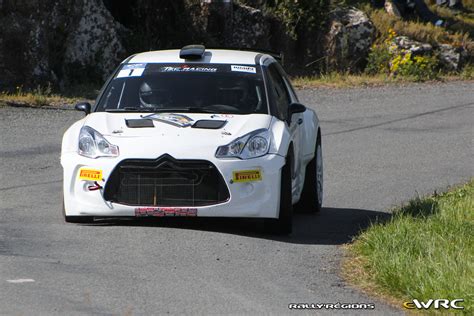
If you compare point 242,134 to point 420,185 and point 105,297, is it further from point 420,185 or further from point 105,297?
point 420,185

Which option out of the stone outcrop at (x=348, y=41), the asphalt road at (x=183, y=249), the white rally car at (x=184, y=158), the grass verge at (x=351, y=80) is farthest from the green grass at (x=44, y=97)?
the white rally car at (x=184, y=158)

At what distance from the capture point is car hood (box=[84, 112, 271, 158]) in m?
9.71

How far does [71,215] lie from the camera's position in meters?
10.1

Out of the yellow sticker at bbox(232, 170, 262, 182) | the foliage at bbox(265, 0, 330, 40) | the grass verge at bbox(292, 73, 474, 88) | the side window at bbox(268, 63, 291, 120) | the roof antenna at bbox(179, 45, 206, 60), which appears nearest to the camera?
the yellow sticker at bbox(232, 170, 262, 182)

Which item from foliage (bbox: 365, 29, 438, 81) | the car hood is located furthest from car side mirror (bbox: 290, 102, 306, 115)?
foliage (bbox: 365, 29, 438, 81)

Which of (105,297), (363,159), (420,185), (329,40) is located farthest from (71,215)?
(329,40)

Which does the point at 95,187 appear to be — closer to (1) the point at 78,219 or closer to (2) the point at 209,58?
(1) the point at 78,219

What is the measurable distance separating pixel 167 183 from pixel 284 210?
3.30 feet

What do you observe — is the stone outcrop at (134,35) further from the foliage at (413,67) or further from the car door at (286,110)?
the car door at (286,110)

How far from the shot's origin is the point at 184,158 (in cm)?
967

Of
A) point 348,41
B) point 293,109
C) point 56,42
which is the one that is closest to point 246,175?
point 293,109

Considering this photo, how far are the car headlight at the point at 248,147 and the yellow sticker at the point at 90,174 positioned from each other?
3.27 ft

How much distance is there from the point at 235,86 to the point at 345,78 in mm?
14033

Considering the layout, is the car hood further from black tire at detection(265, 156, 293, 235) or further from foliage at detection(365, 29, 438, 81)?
foliage at detection(365, 29, 438, 81)
